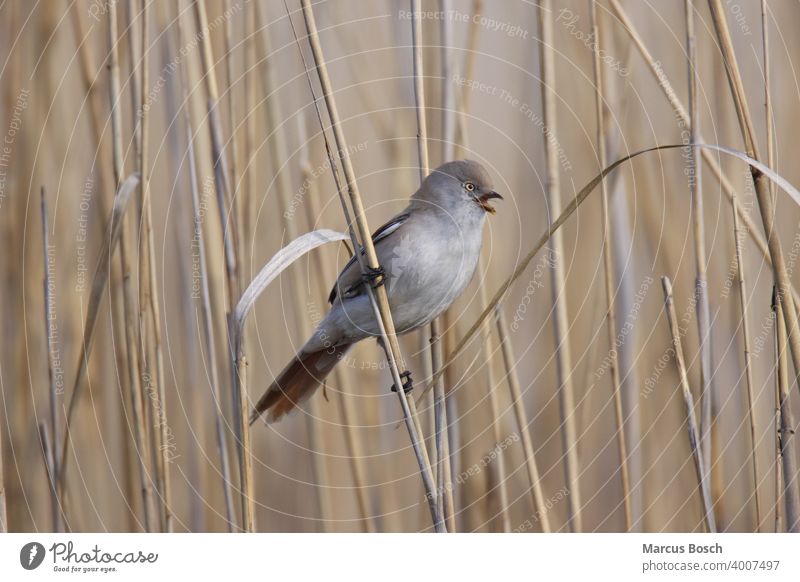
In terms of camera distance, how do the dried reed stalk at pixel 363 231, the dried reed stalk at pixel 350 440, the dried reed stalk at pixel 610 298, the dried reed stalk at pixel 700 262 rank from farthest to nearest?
the dried reed stalk at pixel 350 440 < the dried reed stalk at pixel 610 298 < the dried reed stalk at pixel 700 262 < the dried reed stalk at pixel 363 231

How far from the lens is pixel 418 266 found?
66.7 inches

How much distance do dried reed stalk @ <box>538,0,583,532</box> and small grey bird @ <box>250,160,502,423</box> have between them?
6.8 inches

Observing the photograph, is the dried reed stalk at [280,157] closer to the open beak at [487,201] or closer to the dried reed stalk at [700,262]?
the open beak at [487,201]

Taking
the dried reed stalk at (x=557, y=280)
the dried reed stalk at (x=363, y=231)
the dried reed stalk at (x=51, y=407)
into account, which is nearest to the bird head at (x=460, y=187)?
the dried reed stalk at (x=557, y=280)

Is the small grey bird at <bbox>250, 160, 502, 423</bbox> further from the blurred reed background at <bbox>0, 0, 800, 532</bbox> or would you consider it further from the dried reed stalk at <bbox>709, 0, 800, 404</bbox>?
the dried reed stalk at <bbox>709, 0, 800, 404</bbox>

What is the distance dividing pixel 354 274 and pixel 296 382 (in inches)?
11.5

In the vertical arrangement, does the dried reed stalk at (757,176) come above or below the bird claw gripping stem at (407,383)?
above

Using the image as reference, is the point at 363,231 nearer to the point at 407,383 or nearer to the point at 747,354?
the point at 407,383

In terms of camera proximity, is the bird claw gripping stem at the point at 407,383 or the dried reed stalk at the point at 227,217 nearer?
the dried reed stalk at the point at 227,217

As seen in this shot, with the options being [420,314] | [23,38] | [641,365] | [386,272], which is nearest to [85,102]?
[23,38]

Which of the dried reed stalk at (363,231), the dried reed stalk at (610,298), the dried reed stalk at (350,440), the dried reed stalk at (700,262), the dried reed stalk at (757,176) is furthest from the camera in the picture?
the dried reed stalk at (350,440)
